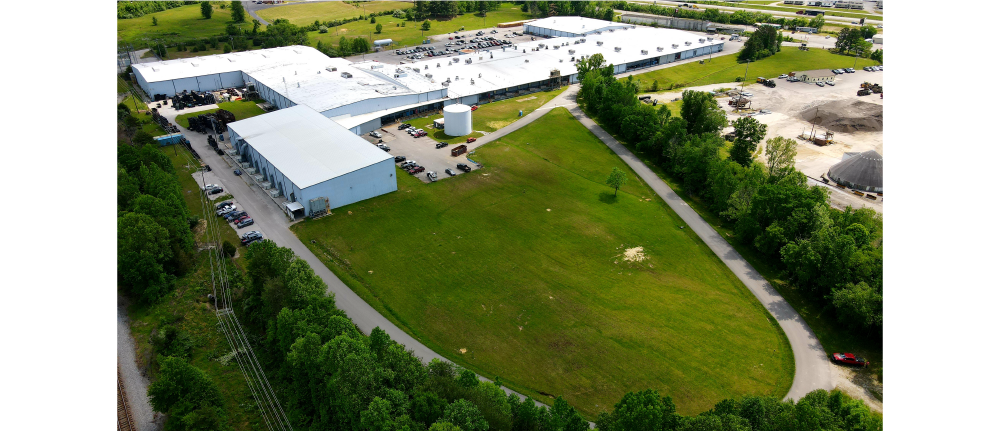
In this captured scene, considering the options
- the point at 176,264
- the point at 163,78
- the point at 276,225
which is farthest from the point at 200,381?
the point at 163,78

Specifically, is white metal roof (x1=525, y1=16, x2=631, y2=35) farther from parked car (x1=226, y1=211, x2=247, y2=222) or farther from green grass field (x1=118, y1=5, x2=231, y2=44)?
parked car (x1=226, y1=211, x2=247, y2=222)

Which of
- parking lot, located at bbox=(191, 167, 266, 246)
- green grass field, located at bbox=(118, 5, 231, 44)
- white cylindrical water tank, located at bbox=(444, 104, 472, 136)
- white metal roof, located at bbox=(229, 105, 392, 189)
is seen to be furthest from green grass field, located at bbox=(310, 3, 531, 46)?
parking lot, located at bbox=(191, 167, 266, 246)

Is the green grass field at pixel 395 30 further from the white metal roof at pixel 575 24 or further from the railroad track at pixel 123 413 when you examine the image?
the railroad track at pixel 123 413

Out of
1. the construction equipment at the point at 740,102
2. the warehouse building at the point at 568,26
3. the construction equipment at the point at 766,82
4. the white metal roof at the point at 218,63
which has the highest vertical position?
the warehouse building at the point at 568,26

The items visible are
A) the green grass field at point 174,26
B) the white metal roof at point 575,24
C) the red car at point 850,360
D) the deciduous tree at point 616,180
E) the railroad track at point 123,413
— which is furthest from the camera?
the white metal roof at point 575,24

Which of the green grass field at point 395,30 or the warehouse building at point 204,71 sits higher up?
the green grass field at point 395,30

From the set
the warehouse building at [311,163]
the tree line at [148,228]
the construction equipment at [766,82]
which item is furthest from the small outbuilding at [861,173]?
the tree line at [148,228]

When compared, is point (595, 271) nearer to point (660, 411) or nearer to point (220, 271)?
point (660, 411)

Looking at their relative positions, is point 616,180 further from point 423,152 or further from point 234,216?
point 234,216

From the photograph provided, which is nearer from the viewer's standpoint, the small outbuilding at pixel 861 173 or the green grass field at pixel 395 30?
the small outbuilding at pixel 861 173
